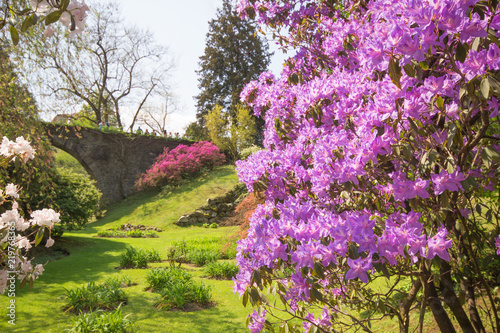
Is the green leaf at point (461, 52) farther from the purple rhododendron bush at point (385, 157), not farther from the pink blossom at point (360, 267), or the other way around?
the pink blossom at point (360, 267)

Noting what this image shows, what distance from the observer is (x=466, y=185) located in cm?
124

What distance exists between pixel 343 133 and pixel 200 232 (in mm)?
11492

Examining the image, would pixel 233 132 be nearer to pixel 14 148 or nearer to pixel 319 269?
pixel 14 148

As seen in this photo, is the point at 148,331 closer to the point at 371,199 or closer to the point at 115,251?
the point at 371,199

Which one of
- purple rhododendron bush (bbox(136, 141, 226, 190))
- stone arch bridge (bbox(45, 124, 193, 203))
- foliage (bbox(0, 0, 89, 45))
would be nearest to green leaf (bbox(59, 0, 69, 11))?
foliage (bbox(0, 0, 89, 45))

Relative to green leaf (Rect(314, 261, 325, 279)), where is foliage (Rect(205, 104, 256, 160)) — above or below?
above

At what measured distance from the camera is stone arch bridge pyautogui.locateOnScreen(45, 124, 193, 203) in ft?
59.9

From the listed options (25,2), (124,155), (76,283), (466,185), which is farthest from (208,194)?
(466,185)

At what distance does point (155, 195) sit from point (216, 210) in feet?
15.6

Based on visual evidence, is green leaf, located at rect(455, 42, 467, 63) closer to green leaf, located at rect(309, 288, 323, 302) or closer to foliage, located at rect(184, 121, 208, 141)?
green leaf, located at rect(309, 288, 323, 302)

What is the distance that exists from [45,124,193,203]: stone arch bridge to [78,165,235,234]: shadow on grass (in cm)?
112

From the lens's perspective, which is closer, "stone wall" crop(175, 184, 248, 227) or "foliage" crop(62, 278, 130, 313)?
"foliage" crop(62, 278, 130, 313)

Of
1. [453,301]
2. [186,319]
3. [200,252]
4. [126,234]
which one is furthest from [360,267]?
[126,234]

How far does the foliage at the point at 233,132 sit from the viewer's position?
20.6 meters
